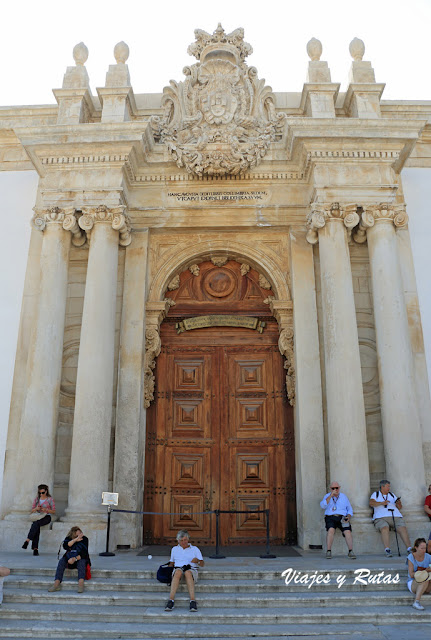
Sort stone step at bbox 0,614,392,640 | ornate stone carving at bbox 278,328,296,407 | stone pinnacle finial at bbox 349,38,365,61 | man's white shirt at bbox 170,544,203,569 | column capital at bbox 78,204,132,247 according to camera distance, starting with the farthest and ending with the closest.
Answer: stone pinnacle finial at bbox 349,38,365,61 → ornate stone carving at bbox 278,328,296,407 → column capital at bbox 78,204,132,247 → man's white shirt at bbox 170,544,203,569 → stone step at bbox 0,614,392,640

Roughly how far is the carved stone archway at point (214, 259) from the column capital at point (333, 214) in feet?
4.14

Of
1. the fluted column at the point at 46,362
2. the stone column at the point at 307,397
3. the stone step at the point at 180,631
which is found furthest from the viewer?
the stone column at the point at 307,397

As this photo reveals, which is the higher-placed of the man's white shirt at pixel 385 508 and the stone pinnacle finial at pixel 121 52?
the stone pinnacle finial at pixel 121 52

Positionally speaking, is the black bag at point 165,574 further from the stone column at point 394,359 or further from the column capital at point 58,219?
the column capital at point 58,219

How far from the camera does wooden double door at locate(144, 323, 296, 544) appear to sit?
9.77 m

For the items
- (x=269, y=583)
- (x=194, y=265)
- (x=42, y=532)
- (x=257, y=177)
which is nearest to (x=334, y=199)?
(x=257, y=177)

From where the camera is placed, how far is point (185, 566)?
614cm

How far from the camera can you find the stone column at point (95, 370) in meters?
8.53

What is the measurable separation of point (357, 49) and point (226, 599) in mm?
10045

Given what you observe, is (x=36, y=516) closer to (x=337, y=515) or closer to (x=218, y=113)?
(x=337, y=515)

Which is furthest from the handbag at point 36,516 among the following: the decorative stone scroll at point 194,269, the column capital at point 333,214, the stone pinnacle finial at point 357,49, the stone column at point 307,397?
the stone pinnacle finial at point 357,49

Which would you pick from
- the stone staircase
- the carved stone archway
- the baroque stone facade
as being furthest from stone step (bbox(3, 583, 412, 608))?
the carved stone archway

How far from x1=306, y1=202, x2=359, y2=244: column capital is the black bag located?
5955mm

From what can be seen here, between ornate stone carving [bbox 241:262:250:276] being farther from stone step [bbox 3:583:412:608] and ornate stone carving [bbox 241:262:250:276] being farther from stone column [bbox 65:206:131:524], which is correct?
stone step [bbox 3:583:412:608]
